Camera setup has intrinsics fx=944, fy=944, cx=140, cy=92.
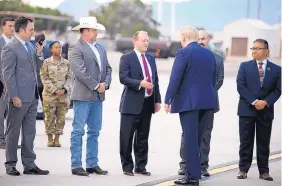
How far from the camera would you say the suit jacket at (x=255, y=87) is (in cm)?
1198

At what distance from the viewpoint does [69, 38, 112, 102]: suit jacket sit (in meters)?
11.7

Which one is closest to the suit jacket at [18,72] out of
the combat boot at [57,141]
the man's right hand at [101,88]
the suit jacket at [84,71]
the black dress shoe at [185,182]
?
the suit jacket at [84,71]

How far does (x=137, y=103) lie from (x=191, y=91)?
1004mm

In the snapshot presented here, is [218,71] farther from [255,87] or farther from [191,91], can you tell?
[191,91]

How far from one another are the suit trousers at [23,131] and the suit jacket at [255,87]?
2.63 m

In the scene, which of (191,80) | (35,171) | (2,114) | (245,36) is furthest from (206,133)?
(245,36)

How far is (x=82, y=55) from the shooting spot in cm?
1175

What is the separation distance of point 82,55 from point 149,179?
175 centimetres

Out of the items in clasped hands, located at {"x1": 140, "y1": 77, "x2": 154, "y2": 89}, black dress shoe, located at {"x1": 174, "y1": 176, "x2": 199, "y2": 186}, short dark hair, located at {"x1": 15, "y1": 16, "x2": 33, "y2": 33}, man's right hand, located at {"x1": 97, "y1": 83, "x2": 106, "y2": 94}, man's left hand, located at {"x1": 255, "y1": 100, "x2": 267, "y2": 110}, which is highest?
short dark hair, located at {"x1": 15, "y1": 16, "x2": 33, "y2": 33}

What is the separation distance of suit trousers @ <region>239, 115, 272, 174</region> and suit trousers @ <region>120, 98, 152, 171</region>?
1.22m

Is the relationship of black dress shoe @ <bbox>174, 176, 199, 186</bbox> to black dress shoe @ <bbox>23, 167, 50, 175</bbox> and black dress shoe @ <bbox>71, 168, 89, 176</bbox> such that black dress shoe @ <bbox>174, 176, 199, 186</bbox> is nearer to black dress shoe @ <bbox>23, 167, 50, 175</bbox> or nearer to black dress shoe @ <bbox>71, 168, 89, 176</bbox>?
black dress shoe @ <bbox>71, 168, 89, 176</bbox>

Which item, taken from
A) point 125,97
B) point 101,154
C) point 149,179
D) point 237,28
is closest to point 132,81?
point 125,97

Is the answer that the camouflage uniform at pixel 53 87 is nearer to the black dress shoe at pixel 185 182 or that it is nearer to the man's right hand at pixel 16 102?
the man's right hand at pixel 16 102

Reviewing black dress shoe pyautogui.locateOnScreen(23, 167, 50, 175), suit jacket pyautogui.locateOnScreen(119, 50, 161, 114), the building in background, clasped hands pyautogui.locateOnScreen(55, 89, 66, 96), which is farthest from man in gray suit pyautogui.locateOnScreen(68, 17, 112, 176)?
the building in background
